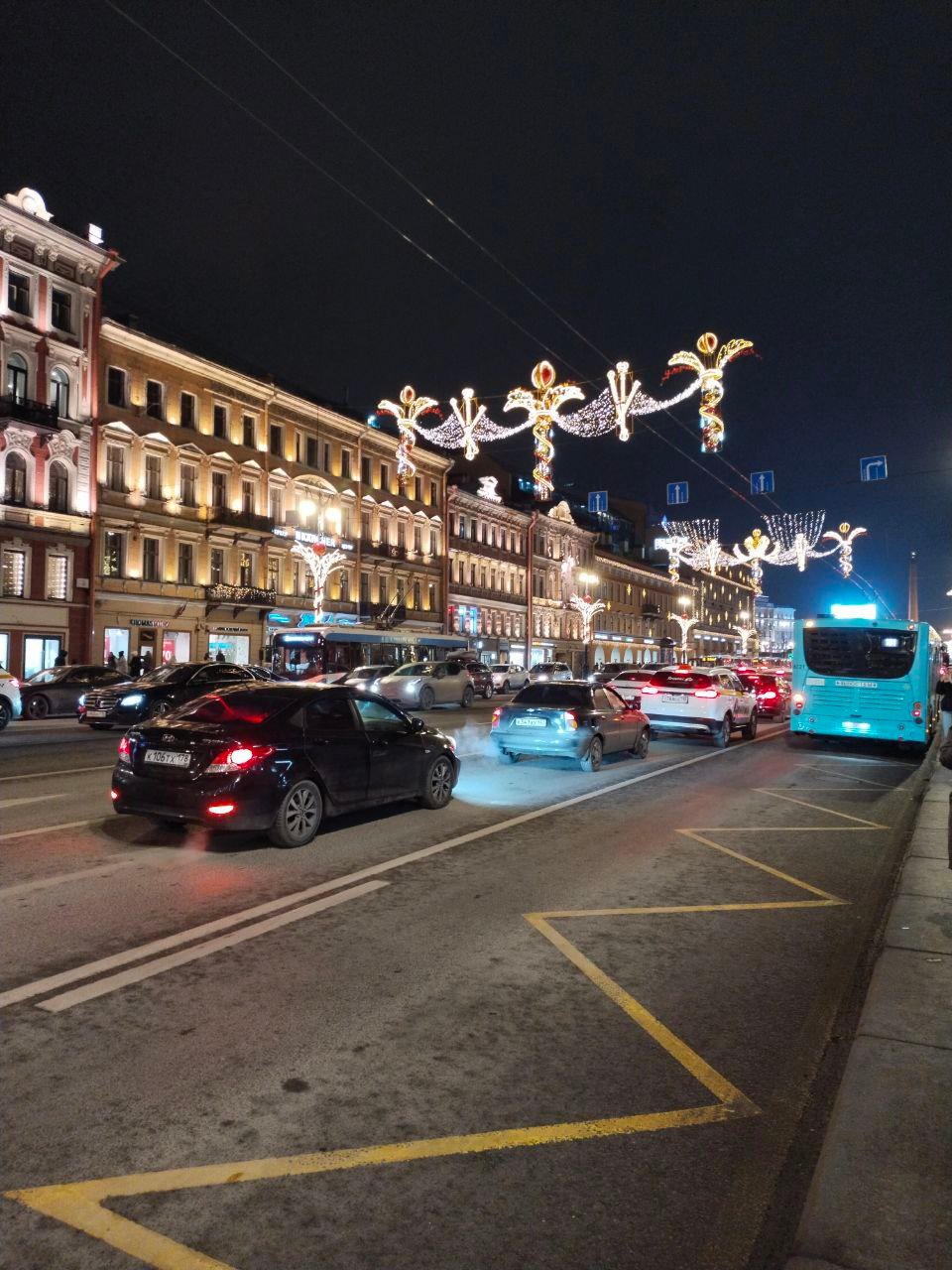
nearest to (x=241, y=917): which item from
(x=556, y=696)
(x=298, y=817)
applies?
(x=298, y=817)

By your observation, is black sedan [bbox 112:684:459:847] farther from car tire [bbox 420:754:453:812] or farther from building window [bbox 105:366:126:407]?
building window [bbox 105:366:126:407]

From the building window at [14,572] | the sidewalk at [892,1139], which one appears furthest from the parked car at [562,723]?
the building window at [14,572]

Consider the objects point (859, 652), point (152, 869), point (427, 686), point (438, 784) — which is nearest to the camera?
point (152, 869)

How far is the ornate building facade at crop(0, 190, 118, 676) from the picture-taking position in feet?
109

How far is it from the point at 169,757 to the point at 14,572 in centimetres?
2956

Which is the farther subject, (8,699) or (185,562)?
(185,562)

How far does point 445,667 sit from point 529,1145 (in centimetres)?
2806

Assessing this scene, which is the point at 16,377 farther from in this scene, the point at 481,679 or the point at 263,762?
the point at 263,762

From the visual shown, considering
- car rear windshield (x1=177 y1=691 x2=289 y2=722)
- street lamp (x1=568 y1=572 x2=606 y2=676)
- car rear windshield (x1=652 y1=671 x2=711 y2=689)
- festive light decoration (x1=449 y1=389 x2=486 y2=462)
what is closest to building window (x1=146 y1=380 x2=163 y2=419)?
festive light decoration (x1=449 y1=389 x2=486 y2=462)

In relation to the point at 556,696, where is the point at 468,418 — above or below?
above

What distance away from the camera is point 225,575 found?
43125 millimetres

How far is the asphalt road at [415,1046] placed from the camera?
2.82m

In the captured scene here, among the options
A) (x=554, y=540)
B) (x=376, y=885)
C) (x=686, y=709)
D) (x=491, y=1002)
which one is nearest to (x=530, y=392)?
(x=686, y=709)

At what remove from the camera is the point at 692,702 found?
1948 centimetres
